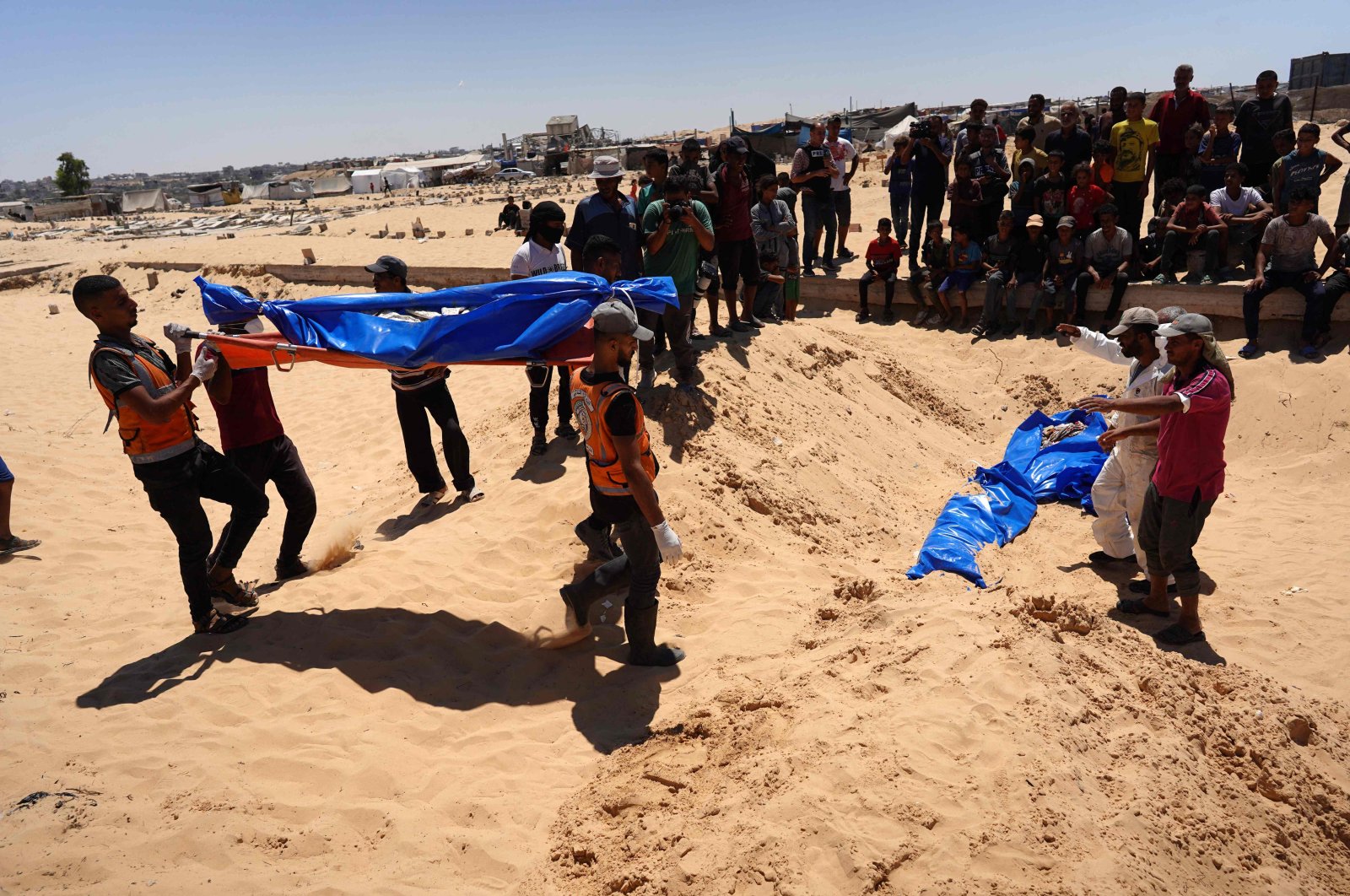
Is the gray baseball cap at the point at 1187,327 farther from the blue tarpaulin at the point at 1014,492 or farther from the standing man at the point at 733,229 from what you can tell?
the standing man at the point at 733,229

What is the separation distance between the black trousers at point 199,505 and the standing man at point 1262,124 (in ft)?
35.4

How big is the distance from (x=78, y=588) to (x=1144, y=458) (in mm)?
6945

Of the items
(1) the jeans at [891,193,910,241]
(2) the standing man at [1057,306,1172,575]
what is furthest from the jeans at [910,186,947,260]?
(2) the standing man at [1057,306,1172,575]

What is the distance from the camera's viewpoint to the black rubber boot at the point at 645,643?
4426mm

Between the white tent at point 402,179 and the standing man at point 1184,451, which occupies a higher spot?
the white tent at point 402,179

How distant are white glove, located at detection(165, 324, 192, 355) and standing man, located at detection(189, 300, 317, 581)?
8.7 inches

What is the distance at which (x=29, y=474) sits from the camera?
7.70 m

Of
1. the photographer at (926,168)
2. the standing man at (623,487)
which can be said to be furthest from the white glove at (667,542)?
the photographer at (926,168)

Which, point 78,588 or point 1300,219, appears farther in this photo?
point 1300,219

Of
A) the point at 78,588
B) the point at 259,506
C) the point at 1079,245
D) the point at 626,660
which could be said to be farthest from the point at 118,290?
the point at 1079,245

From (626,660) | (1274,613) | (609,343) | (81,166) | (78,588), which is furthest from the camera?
(81,166)

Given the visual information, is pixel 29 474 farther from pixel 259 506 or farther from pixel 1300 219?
pixel 1300 219

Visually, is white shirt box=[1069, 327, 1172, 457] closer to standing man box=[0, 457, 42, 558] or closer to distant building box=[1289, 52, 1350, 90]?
standing man box=[0, 457, 42, 558]

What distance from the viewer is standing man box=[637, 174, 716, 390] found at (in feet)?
21.3
